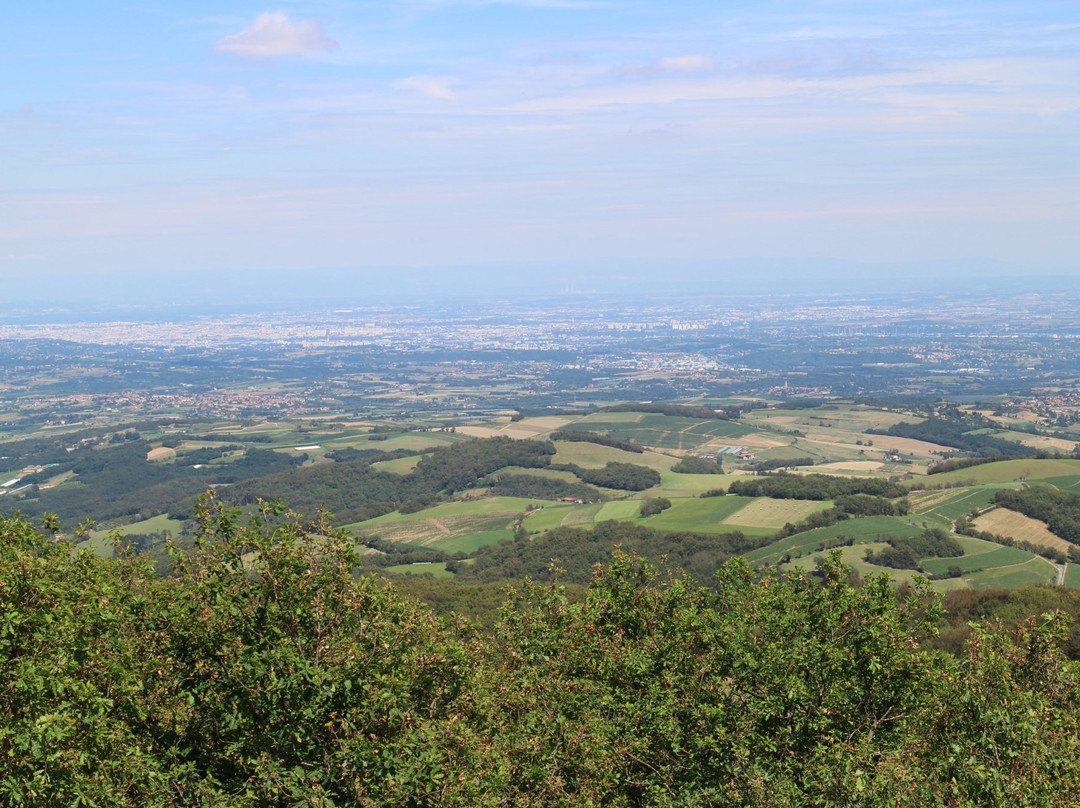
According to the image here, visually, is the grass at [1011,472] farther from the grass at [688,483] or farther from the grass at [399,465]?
the grass at [399,465]

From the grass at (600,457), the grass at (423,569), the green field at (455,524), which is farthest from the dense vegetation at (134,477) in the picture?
the grass at (600,457)

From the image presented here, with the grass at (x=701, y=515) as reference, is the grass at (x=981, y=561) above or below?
Answer: above

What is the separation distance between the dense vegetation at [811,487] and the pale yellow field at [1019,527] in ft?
41.6

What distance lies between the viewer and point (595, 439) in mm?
131750

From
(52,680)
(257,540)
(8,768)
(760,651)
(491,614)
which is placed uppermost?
(257,540)

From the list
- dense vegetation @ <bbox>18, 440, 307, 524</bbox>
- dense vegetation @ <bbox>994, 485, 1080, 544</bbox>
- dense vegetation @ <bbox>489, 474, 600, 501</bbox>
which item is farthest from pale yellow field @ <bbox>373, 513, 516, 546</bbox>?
dense vegetation @ <bbox>994, 485, 1080, 544</bbox>

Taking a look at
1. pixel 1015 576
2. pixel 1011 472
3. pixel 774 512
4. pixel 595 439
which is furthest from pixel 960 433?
pixel 1015 576

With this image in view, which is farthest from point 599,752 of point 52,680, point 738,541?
point 738,541

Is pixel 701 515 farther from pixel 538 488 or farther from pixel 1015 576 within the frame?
pixel 1015 576

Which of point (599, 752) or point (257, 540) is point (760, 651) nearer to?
point (599, 752)

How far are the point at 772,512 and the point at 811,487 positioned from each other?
8852 millimetres

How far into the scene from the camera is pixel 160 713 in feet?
43.9

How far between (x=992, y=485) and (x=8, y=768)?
94.5 m

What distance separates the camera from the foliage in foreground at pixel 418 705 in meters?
11.9
